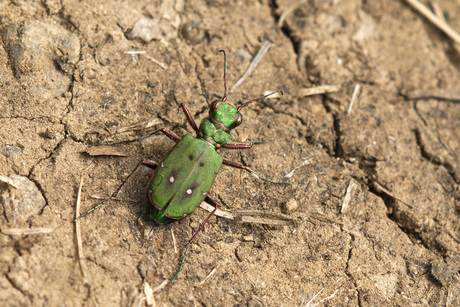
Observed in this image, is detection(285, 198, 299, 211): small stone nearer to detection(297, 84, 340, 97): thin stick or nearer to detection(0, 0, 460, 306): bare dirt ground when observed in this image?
detection(0, 0, 460, 306): bare dirt ground

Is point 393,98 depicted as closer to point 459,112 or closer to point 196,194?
point 459,112

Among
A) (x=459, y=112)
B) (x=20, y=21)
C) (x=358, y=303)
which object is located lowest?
(x=358, y=303)

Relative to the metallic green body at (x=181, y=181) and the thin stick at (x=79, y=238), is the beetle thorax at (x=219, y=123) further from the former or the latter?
the thin stick at (x=79, y=238)

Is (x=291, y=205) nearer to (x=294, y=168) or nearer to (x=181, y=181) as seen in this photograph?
(x=294, y=168)

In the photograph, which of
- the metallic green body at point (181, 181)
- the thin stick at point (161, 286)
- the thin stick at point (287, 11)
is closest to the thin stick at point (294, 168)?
the metallic green body at point (181, 181)

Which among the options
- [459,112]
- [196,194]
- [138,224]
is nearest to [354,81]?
[459,112]

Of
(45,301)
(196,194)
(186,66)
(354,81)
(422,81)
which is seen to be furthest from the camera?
(422,81)

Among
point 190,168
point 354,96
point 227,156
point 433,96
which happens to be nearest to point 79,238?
point 190,168
